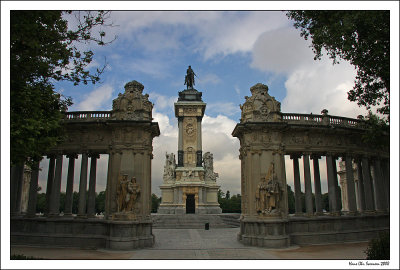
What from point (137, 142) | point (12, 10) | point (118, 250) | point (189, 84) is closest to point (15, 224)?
point (118, 250)

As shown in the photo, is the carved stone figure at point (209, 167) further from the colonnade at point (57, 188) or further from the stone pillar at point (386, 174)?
the colonnade at point (57, 188)

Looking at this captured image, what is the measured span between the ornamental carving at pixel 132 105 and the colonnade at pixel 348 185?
12.3 m

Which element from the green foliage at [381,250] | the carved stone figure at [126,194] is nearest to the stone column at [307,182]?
the green foliage at [381,250]

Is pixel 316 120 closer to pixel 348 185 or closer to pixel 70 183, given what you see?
pixel 348 185

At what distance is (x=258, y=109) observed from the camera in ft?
78.1

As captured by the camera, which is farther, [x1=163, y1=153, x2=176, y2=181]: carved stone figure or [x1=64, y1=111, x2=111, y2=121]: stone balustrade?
[x1=163, y1=153, x2=176, y2=181]: carved stone figure

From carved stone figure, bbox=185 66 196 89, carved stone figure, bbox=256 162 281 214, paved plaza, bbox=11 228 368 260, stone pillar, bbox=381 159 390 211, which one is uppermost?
carved stone figure, bbox=185 66 196 89

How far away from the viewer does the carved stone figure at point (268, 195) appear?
21984 mm

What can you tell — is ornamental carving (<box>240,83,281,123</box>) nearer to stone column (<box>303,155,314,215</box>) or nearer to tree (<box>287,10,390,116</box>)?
stone column (<box>303,155,314,215</box>)

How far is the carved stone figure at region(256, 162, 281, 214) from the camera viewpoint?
21984 millimetres

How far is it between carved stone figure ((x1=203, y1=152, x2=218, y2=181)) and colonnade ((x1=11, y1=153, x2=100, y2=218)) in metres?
26.3

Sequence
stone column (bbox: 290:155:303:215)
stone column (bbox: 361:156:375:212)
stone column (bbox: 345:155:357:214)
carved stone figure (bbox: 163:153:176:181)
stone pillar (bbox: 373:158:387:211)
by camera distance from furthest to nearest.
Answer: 1. carved stone figure (bbox: 163:153:176:181)
2. stone pillar (bbox: 373:158:387:211)
3. stone column (bbox: 361:156:375:212)
4. stone column (bbox: 290:155:303:215)
5. stone column (bbox: 345:155:357:214)

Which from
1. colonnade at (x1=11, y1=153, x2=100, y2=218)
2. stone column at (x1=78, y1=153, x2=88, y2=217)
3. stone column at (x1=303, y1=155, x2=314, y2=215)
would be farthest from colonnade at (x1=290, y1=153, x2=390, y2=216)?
stone column at (x1=78, y1=153, x2=88, y2=217)

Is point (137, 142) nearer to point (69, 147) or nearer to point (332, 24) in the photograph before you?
point (69, 147)
